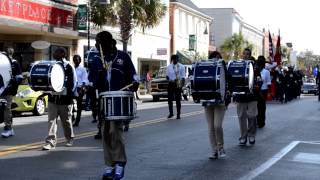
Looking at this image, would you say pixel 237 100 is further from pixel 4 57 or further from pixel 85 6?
pixel 85 6

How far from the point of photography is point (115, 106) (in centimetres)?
791

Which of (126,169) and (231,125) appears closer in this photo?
(126,169)

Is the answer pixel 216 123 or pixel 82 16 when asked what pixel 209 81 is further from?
pixel 82 16

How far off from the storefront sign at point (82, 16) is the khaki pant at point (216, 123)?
75.9 feet

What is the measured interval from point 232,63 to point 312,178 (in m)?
3.83

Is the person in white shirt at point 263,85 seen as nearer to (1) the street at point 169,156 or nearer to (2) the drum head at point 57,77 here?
(1) the street at point 169,156

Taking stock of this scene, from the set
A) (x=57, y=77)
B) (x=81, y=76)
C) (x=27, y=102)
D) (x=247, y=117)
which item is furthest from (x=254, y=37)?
(x=57, y=77)

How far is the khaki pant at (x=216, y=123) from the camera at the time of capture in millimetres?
10391

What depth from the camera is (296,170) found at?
30.5 ft

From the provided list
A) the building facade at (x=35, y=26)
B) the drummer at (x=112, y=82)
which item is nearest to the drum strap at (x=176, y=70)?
the drummer at (x=112, y=82)

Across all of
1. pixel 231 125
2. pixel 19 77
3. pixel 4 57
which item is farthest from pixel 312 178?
pixel 231 125

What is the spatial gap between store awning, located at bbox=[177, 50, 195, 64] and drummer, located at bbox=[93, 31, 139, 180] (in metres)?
45.1

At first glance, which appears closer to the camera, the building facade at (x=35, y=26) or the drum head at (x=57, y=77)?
the drum head at (x=57, y=77)

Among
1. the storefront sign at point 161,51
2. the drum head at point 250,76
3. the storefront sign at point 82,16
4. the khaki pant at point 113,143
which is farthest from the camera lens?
the storefront sign at point 161,51
